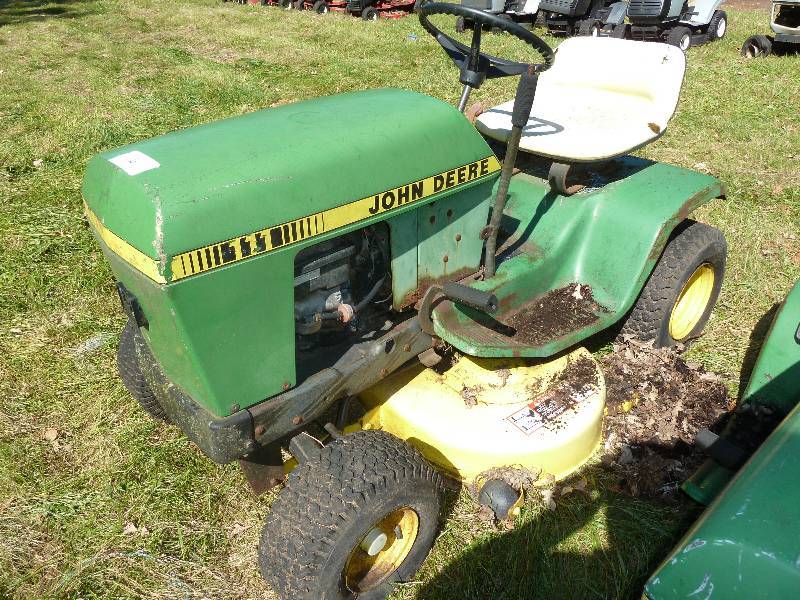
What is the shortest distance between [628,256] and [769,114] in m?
4.59

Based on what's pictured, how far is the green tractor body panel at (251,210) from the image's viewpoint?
1731 millimetres

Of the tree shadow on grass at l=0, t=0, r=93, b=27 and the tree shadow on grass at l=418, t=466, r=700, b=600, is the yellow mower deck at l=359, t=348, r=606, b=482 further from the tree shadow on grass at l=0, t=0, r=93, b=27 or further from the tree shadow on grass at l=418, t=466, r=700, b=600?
the tree shadow on grass at l=0, t=0, r=93, b=27

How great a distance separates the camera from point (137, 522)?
250cm

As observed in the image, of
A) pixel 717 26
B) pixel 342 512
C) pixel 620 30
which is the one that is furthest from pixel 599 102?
pixel 717 26

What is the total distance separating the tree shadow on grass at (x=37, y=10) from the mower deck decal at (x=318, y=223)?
1120cm

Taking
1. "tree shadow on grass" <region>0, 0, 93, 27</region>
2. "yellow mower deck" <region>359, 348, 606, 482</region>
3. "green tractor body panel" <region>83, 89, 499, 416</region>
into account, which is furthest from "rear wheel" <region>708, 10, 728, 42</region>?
"tree shadow on grass" <region>0, 0, 93, 27</region>

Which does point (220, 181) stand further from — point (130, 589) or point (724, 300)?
point (724, 300)

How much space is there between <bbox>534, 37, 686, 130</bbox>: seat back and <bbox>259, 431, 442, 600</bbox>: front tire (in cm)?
194

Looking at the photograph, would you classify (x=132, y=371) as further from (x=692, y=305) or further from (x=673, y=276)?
(x=692, y=305)

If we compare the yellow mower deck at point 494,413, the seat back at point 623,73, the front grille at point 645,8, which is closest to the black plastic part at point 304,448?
the yellow mower deck at point 494,413

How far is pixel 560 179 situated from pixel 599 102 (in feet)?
2.29

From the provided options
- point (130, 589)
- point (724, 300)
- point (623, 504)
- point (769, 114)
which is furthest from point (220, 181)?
point (769, 114)

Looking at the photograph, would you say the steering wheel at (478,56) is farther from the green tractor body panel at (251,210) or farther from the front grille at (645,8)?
the front grille at (645,8)

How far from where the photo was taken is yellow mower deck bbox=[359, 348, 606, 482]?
7.98 ft
